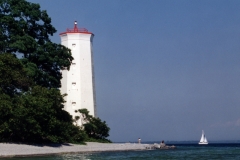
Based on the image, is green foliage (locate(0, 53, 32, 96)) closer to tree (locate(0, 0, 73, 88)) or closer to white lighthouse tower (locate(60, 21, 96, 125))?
tree (locate(0, 0, 73, 88))

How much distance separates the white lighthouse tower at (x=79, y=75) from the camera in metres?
48.2

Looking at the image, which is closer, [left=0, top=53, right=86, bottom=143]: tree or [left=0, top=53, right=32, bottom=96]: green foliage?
[left=0, top=53, right=86, bottom=143]: tree

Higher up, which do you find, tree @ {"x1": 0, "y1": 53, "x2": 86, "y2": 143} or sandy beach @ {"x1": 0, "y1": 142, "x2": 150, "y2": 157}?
tree @ {"x1": 0, "y1": 53, "x2": 86, "y2": 143}

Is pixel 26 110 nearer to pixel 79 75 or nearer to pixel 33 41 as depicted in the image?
pixel 33 41

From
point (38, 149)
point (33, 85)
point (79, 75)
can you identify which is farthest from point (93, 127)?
point (38, 149)

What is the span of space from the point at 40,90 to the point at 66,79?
13.8m

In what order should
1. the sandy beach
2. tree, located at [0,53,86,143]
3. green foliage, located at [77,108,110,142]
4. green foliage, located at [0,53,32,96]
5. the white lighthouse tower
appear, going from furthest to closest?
the white lighthouse tower, green foliage, located at [77,108,110,142], green foliage, located at [0,53,32,96], tree, located at [0,53,86,143], the sandy beach

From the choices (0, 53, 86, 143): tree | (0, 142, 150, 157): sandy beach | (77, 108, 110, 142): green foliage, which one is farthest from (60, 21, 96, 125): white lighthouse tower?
(0, 142, 150, 157): sandy beach

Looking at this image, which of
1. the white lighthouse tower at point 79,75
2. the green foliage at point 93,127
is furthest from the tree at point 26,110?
the white lighthouse tower at point 79,75

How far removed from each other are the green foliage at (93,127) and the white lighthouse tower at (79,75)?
1.14m

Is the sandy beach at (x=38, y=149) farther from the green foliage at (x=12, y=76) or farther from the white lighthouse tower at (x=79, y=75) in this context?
the white lighthouse tower at (x=79, y=75)

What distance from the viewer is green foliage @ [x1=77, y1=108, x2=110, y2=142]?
45.8 m

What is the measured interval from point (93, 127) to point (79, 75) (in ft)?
18.8

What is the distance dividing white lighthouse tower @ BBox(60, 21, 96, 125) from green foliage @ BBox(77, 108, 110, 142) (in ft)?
3.74
